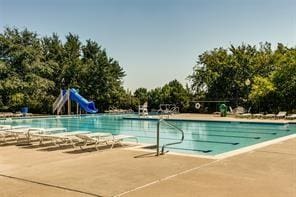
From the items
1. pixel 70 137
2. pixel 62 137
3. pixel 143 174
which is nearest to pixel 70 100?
pixel 62 137

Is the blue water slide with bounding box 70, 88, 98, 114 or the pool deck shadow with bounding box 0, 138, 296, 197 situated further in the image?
the blue water slide with bounding box 70, 88, 98, 114

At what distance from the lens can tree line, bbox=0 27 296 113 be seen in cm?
2873

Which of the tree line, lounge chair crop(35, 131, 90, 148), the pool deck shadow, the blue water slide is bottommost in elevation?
the pool deck shadow

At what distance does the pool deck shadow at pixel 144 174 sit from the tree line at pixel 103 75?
785 inches

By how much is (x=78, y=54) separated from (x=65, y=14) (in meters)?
17.9

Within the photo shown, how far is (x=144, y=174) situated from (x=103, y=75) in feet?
83.9

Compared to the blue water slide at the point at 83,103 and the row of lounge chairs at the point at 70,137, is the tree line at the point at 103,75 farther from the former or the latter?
the row of lounge chairs at the point at 70,137

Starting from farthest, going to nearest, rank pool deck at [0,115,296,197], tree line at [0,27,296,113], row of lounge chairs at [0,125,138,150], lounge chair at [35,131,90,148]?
1. tree line at [0,27,296,113]
2. lounge chair at [35,131,90,148]
3. row of lounge chairs at [0,125,138,150]
4. pool deck at [0,115,296,197]

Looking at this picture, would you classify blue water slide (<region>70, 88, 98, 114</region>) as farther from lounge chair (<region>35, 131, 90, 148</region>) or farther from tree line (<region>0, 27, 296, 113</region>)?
lounge chair (<region>35, 131, 90, 148</region>)

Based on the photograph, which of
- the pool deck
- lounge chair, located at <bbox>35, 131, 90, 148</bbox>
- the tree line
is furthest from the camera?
the tree line

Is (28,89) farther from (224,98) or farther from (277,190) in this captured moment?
(277,190)

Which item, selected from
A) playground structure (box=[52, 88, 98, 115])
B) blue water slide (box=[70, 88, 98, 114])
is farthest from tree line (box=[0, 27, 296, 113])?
blue water slide (box=[70, 88, 98, 114])

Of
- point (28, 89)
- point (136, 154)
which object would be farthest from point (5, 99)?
point (136, 154)

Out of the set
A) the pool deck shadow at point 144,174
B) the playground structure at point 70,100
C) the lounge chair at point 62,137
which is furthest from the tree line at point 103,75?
the pool deck shadow at point 144,174
